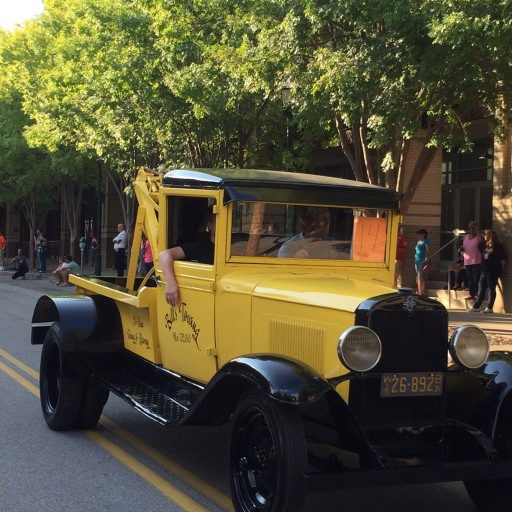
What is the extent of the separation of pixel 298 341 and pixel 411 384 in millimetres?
739

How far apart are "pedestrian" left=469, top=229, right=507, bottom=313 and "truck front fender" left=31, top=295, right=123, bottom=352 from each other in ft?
36.1

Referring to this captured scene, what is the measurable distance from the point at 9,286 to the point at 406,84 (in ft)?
57.8

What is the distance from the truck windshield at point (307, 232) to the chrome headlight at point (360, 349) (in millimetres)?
1456

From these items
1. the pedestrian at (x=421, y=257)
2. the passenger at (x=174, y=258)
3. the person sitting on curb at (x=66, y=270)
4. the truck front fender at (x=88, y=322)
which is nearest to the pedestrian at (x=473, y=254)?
the pedestrian at (x=421, y=257)

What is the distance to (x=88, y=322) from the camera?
6.95m

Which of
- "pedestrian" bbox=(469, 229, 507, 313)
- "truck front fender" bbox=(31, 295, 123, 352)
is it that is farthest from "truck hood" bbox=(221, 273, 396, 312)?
"pedestrian" bbox=(469, 229, 507, 313)

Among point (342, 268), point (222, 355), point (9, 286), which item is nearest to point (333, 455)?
point (222, 355)

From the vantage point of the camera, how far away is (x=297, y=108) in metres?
13.2

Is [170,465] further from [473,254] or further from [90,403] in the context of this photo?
[473,254]

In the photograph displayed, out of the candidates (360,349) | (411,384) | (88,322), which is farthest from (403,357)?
(88,322)

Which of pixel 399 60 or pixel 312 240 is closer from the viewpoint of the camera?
pixel 312 240

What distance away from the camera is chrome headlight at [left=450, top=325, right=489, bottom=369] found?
4641 millimetres

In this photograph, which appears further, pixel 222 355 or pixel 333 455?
pixel 222 355

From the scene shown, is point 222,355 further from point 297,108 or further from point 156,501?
point 297,108
